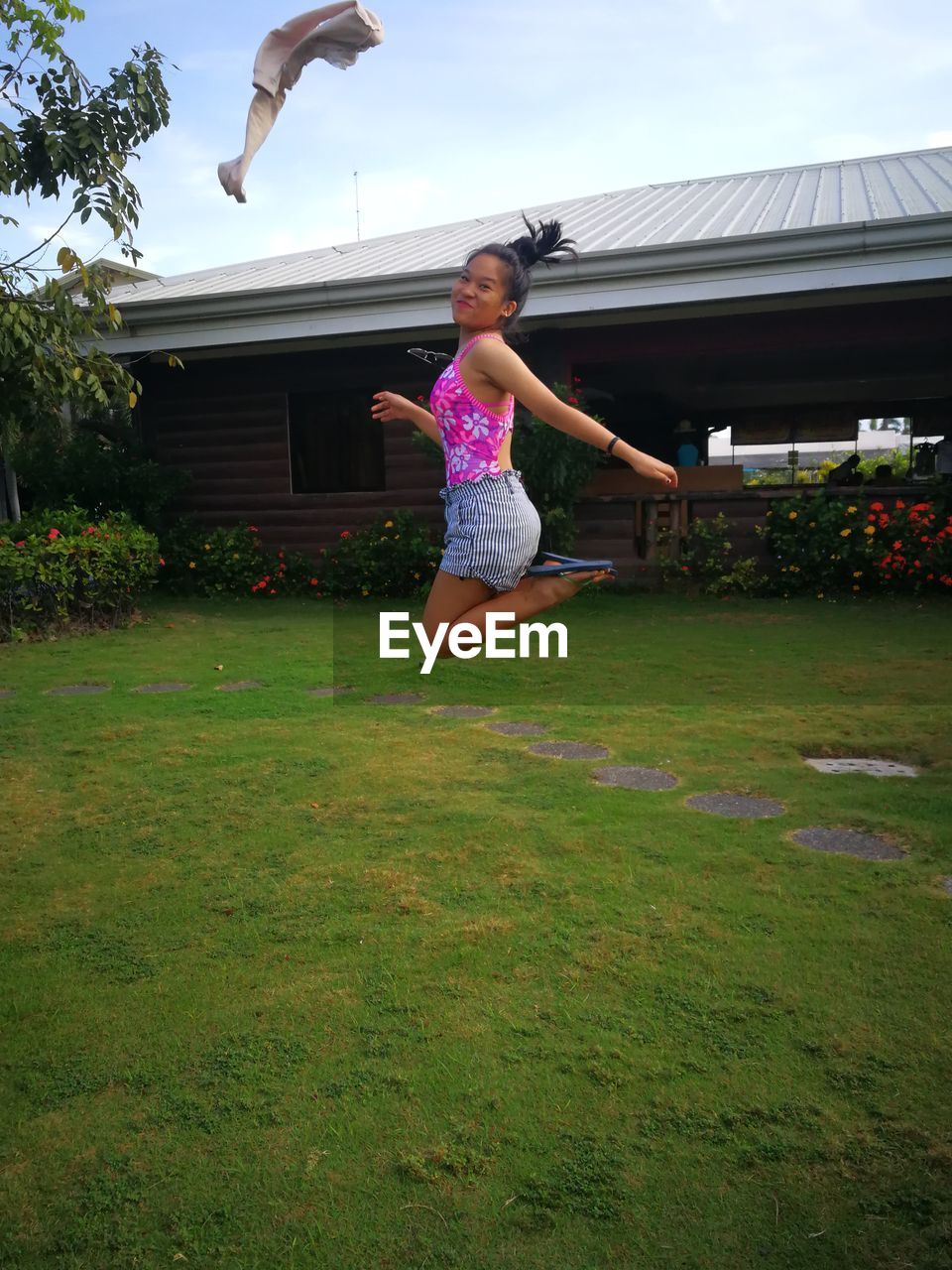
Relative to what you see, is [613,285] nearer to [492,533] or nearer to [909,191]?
[909,191]

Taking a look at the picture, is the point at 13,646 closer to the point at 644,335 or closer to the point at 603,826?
the point at 603,826

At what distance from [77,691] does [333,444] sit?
18.6 ft

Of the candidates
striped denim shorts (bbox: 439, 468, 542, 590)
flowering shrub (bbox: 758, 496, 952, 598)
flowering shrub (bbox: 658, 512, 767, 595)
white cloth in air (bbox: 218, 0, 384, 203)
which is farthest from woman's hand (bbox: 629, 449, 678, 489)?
flowering shrub (bbox: 658, 512, 767, 595)

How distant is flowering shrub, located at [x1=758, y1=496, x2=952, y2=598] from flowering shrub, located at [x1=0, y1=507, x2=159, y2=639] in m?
5.82

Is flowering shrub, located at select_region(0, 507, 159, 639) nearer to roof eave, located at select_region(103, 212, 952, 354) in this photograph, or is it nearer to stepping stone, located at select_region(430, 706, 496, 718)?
roof eave, located at select_region(103, 212, 952, 354)

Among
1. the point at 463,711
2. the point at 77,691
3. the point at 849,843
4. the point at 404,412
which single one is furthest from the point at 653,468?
the point at 77,691

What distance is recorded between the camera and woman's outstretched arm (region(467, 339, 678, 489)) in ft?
7.51

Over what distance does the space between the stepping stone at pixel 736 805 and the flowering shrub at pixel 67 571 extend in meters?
6.02

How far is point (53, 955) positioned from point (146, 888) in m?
0.45

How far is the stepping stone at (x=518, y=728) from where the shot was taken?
4.88 metres

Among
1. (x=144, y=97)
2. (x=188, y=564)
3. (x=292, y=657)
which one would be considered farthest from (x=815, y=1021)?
(x=188, y=564)

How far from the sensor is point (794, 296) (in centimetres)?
846

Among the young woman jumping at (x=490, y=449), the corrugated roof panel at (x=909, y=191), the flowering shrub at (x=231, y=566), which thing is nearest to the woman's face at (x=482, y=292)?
the young woman jumping at (x=490, y=449)

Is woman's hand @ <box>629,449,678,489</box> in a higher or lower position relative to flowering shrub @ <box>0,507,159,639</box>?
higher
